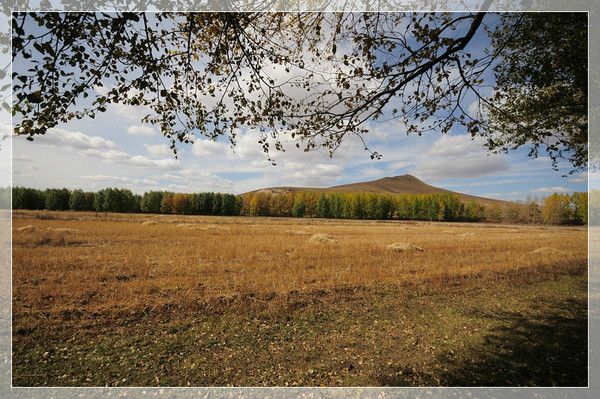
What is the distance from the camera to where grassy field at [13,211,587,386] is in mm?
6938

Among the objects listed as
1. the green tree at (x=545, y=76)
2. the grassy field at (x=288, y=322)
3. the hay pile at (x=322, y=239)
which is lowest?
the grassy field at (x=288, y=322)

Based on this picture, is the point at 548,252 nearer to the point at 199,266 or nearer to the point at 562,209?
the point at 199,266

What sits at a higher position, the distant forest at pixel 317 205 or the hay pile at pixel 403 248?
the distant forest at pixel 317 205

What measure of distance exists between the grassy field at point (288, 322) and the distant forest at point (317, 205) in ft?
104

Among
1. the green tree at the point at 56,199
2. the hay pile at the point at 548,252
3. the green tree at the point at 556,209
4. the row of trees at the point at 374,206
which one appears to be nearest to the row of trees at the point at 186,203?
the row of trees at the point at 374,206

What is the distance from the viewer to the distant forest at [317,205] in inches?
1780

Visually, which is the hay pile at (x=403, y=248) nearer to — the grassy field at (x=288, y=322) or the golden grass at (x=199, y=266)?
the golden grass at (x=199, y=266)

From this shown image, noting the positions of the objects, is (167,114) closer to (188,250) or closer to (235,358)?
(235,358)

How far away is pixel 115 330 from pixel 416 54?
31.4 ft

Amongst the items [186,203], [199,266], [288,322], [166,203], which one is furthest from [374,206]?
[288,322]

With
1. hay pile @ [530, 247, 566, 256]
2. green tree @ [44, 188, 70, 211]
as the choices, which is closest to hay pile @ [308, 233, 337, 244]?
hay pile @ [530, 247, 566, 256]

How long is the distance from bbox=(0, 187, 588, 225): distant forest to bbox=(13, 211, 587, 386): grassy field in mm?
31840

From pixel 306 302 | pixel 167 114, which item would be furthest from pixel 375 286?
pixel 167 114

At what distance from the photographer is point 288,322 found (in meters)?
9.59
